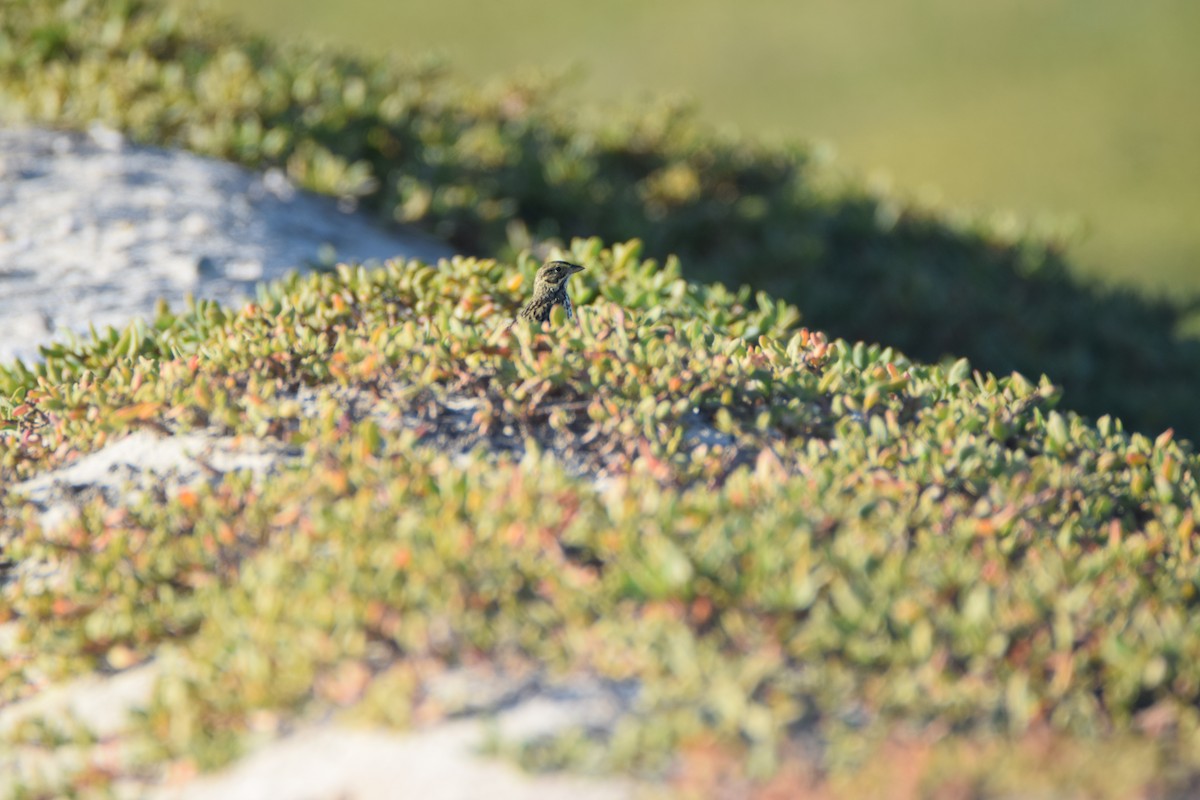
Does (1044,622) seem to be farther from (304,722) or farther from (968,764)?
(304,722)

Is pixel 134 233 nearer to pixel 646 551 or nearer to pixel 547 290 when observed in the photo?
pixel 547 290

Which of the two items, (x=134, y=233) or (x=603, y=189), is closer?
(x=134, y=233)

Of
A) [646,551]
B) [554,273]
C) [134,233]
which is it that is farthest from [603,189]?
[646,551]

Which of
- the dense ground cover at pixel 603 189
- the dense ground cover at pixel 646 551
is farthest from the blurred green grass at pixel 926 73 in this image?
the dense ground cover at pixel 646 551

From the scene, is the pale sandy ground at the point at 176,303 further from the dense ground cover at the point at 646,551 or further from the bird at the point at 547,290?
the bird at the point at 547,290

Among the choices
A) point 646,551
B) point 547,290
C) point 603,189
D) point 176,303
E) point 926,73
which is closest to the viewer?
point 646,551

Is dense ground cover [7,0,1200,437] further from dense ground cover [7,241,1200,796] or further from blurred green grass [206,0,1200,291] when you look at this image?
blurred green grass [206,0,1200,291]
